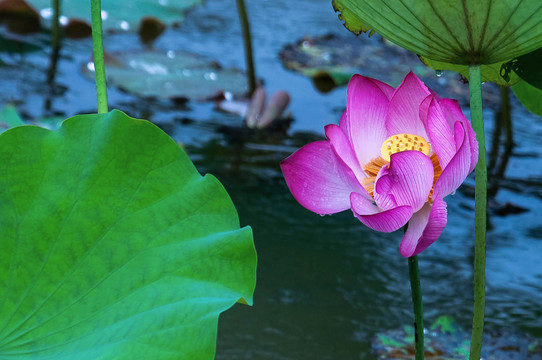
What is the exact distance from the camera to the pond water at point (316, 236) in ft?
4.33

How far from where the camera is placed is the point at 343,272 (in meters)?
1.51

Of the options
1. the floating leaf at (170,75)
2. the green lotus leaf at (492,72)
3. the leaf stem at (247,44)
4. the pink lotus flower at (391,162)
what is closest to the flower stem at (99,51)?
the pink lotus flower at (391,162)

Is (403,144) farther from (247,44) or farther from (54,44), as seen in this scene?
(54,44)

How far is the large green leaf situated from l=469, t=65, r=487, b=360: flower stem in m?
0.22

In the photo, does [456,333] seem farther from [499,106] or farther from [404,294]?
[499,106]

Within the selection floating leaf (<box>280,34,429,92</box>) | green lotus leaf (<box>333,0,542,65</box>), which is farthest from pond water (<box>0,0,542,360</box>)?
green lotus leaf (<box>333,0,542,65</box>)

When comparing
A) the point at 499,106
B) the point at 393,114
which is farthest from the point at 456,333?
the point at 499,106

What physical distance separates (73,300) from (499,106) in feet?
6.77

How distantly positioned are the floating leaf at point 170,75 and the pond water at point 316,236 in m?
0.06

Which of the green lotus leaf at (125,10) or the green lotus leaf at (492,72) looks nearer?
the green lotus leaf at (492,72)

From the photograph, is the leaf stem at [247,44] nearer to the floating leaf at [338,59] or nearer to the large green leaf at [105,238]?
the floating leaf at [338,59]

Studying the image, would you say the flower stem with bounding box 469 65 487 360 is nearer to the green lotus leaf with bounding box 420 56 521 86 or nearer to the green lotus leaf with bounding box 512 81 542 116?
the green lotus leaf with bounding box 420 56 521 86

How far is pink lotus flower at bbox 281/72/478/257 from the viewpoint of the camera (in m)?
0.64

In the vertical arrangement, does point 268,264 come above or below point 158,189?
below
